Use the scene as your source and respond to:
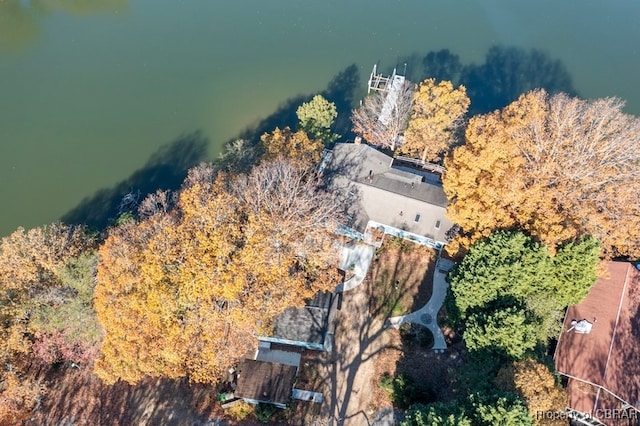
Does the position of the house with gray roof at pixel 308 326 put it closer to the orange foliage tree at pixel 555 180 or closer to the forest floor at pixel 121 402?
the forest floor at pixel 121 402

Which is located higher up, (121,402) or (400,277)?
(400,277)

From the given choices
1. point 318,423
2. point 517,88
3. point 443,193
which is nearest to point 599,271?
point 443,193

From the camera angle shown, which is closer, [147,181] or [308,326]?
[308,326]

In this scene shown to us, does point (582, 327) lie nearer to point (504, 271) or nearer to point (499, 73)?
point (504, 271)

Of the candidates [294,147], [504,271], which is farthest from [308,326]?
[294,147]

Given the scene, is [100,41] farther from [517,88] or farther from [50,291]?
[517,88]

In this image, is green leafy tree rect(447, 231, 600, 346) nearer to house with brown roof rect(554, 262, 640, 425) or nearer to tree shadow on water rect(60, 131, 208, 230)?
house with brown roof rect(554, 262, 640, 425)
